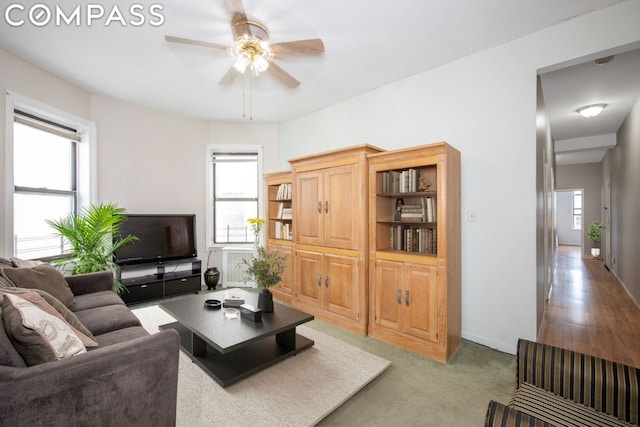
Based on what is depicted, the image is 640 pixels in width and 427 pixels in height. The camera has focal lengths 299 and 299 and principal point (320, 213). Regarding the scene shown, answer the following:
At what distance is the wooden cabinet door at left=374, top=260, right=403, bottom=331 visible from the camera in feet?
9.58

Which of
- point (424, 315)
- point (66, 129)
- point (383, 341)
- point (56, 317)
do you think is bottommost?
point (383, 341)

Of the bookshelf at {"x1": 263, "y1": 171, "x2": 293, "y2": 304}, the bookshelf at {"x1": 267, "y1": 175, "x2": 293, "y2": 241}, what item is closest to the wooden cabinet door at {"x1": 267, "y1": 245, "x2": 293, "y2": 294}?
the bookshelf at {"x1": 263, "y1": 171, "x2": 293, "y2": 304}

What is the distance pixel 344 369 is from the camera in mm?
2443

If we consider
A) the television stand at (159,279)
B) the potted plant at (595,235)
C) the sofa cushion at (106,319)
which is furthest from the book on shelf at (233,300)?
the potted plant at (595,235)

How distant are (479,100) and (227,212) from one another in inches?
164

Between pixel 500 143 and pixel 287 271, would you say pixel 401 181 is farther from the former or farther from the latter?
pixel 287 271

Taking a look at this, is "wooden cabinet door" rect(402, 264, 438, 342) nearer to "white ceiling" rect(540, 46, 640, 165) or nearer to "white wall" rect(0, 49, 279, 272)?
"white ceiling" rect(540, 46, 640, 165)

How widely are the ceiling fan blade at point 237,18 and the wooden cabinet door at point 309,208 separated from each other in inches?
64.5

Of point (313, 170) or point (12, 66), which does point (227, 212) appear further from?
point (12, 66)

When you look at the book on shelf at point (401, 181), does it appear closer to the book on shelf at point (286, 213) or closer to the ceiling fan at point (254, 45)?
the ceiling fan at point (254, 45)

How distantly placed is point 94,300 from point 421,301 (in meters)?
3.03

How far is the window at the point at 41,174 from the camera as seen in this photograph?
10.3 ft

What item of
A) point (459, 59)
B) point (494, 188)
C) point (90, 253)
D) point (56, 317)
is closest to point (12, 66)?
A: point (90, 253)

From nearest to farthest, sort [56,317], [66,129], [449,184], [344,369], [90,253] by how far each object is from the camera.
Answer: [56,317], [344,369], [449,184], [90,253], [66,129]
